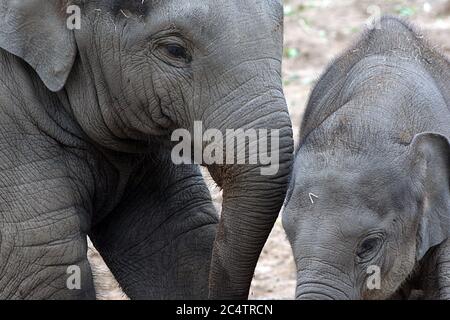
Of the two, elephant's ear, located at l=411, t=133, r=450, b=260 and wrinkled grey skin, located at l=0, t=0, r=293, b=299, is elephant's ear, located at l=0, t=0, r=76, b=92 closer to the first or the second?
wrinkled grey skin, located at l=0, t=0, r=293, b=299

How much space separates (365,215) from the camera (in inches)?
240

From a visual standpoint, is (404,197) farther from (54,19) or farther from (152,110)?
(54,19)

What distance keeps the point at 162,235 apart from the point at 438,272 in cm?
158

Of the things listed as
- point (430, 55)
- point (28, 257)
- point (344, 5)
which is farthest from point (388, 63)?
point (344, 5)

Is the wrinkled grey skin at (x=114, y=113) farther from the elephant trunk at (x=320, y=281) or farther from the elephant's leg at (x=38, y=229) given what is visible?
the elephant trunk at (x=320, y=281)

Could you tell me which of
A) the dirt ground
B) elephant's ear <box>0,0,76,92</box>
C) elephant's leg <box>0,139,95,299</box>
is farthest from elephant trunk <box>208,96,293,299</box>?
the dirt ground

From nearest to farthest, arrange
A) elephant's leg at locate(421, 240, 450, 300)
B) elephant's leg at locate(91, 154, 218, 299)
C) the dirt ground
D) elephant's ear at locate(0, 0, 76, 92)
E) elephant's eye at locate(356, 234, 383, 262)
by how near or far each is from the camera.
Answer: elephant's eye at locate(356, 234, 383, 262)
elephant's leg at locate(421, 240, 450, 300)
elephant's ear at locate(0, 0, 76, 92)
elephant's leg at locate(91, 154, 218, 299)
the dirt ground

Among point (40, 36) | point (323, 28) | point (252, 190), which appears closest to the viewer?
point (252, 190)

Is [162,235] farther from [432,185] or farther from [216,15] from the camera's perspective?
[432,185]

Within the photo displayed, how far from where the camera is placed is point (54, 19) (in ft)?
21.8

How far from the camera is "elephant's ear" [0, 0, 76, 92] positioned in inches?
261

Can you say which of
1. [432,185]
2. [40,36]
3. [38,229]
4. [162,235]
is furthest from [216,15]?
[162,235]

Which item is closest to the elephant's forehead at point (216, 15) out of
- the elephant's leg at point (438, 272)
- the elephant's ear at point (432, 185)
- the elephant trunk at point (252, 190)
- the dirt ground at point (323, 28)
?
the elephant trunk at point (252, 190)

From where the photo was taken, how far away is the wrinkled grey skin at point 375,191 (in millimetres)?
6078
